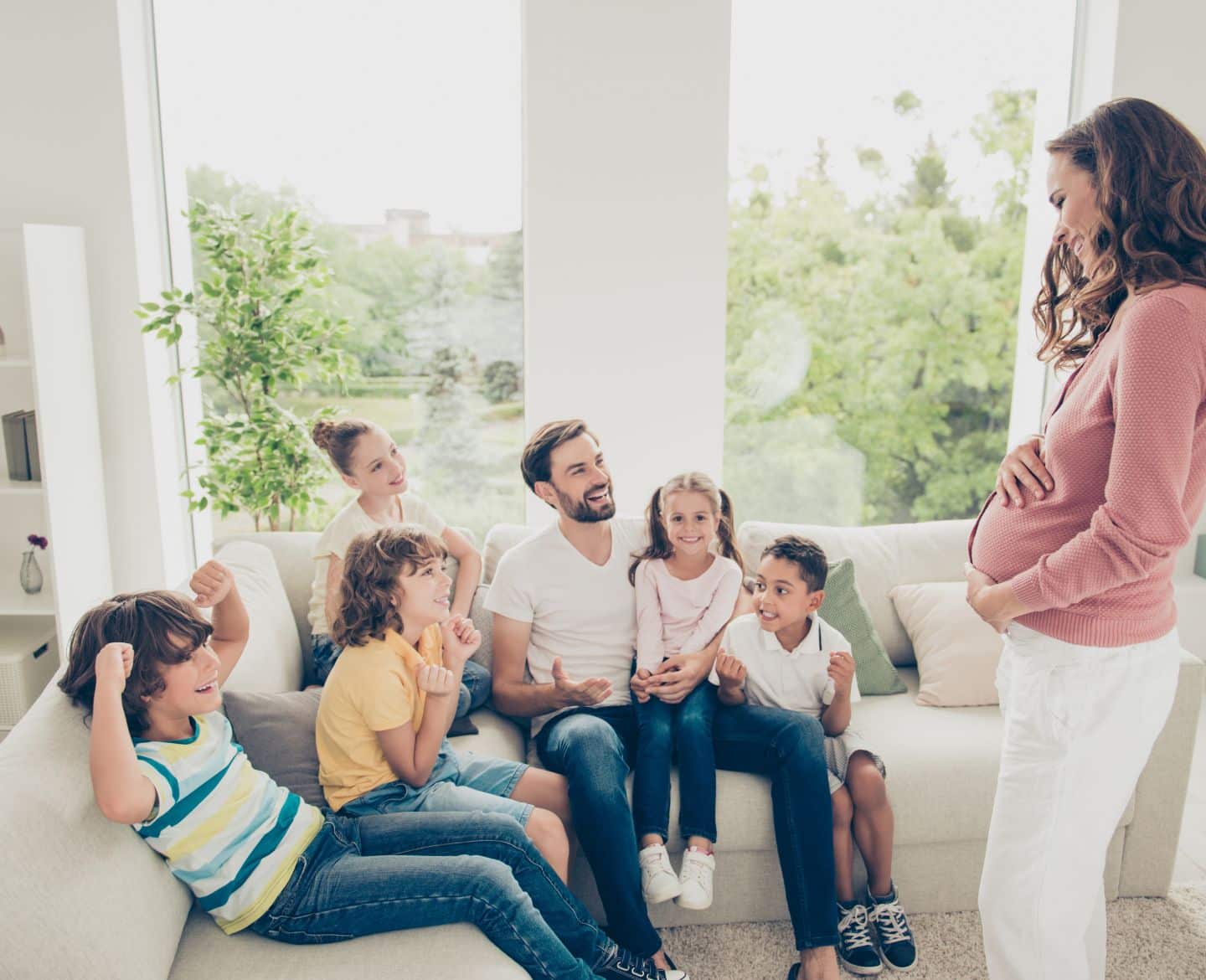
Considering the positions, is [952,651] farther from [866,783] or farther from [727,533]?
[727,533]

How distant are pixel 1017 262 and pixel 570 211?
1830 millimetres

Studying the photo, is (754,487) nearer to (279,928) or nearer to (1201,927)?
(1201,927)

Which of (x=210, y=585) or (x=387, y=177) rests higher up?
(x=387, y=177)

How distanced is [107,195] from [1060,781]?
3.20 m

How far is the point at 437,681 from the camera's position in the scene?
1885 mm

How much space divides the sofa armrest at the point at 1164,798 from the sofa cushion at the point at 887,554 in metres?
0.63

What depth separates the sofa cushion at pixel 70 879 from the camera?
131 centimetres

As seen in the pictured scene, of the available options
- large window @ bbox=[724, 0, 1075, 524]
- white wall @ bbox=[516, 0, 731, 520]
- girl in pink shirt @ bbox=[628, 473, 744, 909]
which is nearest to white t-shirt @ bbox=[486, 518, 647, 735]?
girl in pink shirt @ bbox=[628, 473, 744, 909]

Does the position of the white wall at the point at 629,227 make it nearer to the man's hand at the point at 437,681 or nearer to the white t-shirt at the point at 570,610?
the white t-shirt at the point at 570,610

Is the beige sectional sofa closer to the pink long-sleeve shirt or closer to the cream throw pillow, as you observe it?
the cream throw pillow

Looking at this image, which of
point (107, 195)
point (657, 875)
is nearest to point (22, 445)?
point (107, 195)

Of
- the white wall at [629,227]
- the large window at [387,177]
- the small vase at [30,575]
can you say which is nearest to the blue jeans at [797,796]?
the white wall at [629,227]

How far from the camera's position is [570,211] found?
3395mm

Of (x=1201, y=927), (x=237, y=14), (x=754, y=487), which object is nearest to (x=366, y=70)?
(x=237, y=14)
